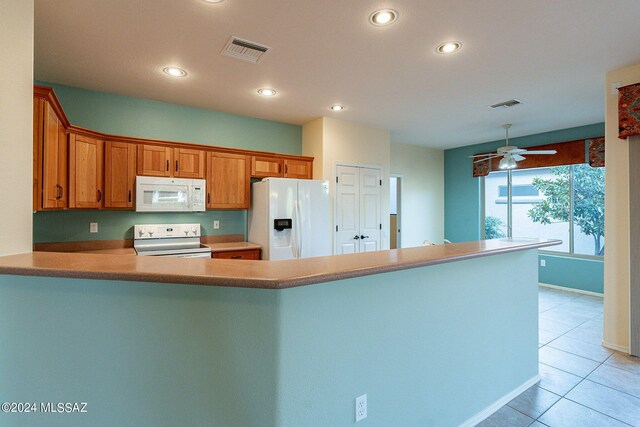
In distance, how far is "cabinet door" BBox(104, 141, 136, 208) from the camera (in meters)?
3.41

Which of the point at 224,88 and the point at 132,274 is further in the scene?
the point at 224,88

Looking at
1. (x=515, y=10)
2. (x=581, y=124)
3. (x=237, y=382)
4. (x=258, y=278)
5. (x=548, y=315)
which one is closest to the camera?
(x=258, y=278)

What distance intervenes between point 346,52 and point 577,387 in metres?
3.21

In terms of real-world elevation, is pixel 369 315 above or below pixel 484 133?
below

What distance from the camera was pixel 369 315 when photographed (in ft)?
4.88

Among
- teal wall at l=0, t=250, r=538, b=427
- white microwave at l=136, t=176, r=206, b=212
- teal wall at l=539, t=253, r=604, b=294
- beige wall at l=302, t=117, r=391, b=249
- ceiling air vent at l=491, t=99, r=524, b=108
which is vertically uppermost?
ceiling air vent at l=491, t=99, r=524, b=108

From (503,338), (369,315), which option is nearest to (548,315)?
(503,338)

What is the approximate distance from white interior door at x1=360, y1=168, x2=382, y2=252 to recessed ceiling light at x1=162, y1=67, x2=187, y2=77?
9.15ft

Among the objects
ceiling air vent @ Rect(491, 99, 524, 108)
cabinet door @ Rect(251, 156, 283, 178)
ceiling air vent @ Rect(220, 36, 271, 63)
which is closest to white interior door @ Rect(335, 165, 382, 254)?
cabinet door @ Rect(251, 156, 283, 178)

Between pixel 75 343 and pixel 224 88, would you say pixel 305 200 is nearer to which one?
pixel 224 88

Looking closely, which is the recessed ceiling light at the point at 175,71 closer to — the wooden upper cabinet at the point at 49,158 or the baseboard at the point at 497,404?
the wooden upper cabinet at the point at 49,158

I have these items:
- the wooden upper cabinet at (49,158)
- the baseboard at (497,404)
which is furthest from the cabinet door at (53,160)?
the baseboard at (497,404)

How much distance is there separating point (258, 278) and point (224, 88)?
298 centimetres

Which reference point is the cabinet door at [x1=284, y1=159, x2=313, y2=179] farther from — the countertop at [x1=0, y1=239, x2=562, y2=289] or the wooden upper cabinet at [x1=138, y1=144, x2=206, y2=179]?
the countertop at [x1=0, y1=239, x2=562, y2=289]
